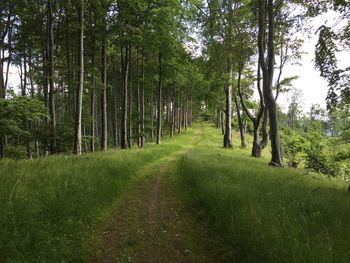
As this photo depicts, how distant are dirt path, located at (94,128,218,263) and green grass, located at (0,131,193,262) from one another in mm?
456

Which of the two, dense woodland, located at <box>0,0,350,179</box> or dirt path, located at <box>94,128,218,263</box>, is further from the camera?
dense woodland, located at <box>0,0,350,179</box>

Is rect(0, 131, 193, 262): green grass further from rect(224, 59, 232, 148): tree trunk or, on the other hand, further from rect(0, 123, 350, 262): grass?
rect(224, 59, 232, 148): tree trunk

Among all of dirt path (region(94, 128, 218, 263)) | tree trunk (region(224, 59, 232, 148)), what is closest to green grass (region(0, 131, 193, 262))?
dirt path (region(94, 128, 218, 263))

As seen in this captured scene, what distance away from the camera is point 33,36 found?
23.2 meters

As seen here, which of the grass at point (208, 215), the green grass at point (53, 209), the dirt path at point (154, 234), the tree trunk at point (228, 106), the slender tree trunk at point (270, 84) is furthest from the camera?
the tree trunk at point (228, 106)

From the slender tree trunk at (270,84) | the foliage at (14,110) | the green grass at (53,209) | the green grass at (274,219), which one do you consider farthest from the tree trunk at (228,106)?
the green grass at (53,209)

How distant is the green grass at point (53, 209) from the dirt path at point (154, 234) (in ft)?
1.49

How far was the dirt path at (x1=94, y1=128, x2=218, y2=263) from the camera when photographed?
6.16 m

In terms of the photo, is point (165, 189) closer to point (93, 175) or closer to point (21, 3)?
point (93, 175)

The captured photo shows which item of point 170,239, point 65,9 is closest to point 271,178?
point 170,239

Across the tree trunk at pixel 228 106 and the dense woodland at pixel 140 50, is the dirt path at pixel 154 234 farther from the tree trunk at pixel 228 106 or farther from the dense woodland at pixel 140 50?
the tree trunk at pixel 228 106

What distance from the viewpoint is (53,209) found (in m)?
6.93

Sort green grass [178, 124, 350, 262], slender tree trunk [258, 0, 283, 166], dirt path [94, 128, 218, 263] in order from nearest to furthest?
green grass [178, 124, 350, 262] → dirt path [94, 128, 218, 263] → slender tree trunk [258, 0, 283, 166]

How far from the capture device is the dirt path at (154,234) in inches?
243
